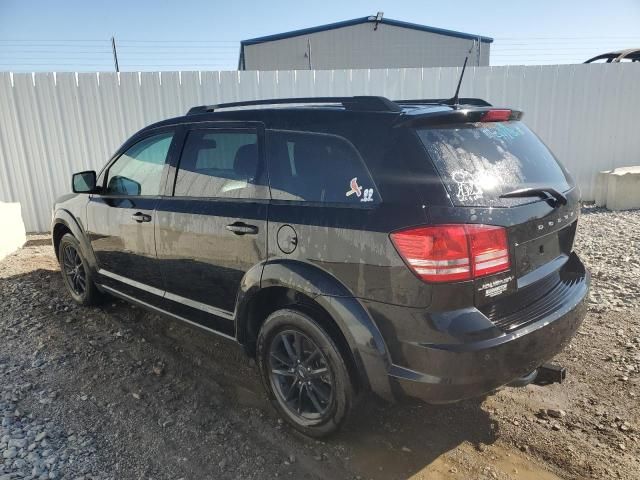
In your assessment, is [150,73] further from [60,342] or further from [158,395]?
[158,395]

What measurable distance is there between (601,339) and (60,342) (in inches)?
173

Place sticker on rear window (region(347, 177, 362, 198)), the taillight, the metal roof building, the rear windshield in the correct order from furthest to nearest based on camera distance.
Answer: the metal roof building, sticker on rear window (region(347, 177, 362, 198)), the rear windshield, the taillight

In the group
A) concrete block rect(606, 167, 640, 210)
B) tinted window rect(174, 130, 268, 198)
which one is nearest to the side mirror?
tinted window rect(174, 130, 268, 198)

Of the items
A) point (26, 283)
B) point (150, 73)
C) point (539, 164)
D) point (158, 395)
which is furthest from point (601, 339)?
point (150, 73)

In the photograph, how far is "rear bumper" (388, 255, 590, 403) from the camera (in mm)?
2158

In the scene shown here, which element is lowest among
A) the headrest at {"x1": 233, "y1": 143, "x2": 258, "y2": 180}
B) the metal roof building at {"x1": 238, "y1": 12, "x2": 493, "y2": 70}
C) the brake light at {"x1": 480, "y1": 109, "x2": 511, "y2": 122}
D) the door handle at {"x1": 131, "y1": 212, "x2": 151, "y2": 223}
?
the door handle at {"x1": 131, "y1": 212, "x2": 151, "y2": 223}

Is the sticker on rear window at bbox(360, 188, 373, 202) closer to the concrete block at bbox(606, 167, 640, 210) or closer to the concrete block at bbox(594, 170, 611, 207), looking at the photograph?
the concrete block at bbox(606, 167, 640, 210)

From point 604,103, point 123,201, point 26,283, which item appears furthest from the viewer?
point 604,103

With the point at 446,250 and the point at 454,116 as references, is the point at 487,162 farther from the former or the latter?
the point at 446,250

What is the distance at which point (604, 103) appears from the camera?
886 centimetres

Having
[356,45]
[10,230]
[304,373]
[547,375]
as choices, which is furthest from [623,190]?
[356,45]

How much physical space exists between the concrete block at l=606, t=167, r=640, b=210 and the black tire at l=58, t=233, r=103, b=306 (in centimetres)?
821

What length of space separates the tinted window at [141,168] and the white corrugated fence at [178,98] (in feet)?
14.1

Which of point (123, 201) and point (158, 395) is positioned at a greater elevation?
point (123, 201)
